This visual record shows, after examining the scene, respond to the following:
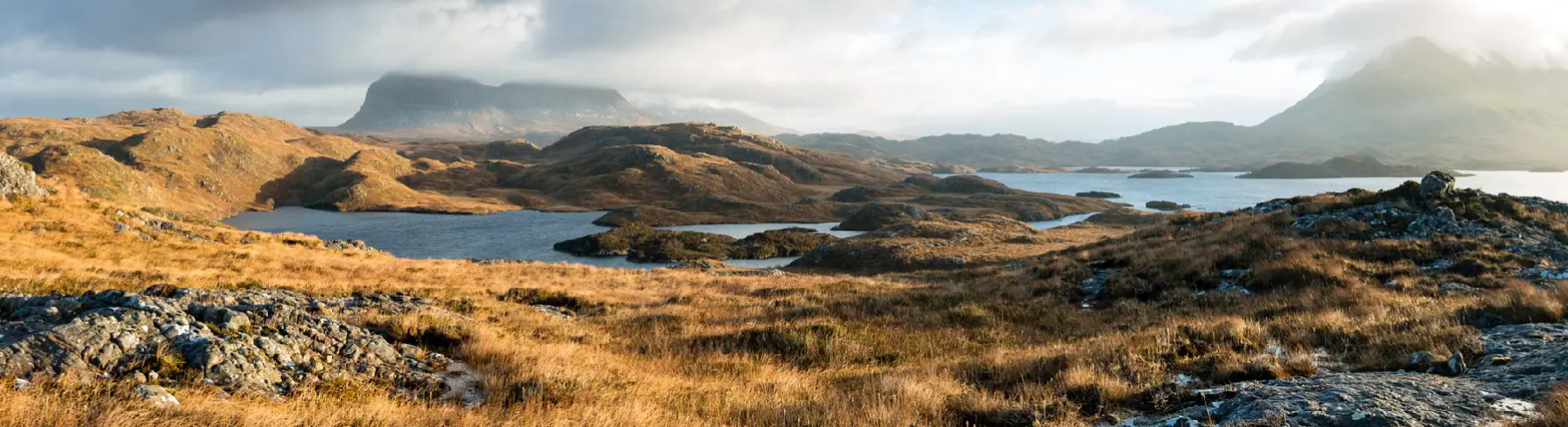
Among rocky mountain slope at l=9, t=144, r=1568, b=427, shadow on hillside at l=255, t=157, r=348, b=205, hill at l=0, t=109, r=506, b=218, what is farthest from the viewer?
shadow on hillside at l=255, t=157, r=348, b=205

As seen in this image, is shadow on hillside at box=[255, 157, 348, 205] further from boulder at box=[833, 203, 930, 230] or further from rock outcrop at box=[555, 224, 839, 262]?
boulder at box=[833, 203, 930, 230]

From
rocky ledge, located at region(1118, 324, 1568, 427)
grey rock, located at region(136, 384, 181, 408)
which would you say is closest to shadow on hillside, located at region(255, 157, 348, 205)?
grey rock, located at region(136, 384, 181, 408)

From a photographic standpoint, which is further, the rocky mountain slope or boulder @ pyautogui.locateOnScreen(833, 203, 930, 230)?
boulder @ pyautogui.locateOnScreen(833, 203, 930, 230)

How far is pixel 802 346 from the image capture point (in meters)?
14.4

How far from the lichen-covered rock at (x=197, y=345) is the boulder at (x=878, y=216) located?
9958 centimetres

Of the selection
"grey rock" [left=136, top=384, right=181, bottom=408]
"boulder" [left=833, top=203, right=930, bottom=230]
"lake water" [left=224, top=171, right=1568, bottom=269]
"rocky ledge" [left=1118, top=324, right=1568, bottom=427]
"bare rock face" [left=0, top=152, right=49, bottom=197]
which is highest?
"bare rock face" [left=0, top=152, right=49, bottom=197]

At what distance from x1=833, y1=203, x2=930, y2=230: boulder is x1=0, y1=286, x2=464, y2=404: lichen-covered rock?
99.6 meters

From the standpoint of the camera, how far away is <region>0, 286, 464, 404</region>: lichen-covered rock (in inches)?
271

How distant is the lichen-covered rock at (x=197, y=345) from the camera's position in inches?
271

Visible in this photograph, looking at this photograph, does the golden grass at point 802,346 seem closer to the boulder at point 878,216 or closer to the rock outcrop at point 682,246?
the rock outcrop at point 682,246

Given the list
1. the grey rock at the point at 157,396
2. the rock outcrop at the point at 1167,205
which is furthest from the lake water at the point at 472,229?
the grey rock at the point at 157,396

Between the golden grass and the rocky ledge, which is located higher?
the rocky ledge

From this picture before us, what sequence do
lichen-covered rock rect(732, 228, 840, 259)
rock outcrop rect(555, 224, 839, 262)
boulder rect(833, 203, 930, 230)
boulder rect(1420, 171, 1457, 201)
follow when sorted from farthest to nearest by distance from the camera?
boulder rect(833, 203, 930, 230)
lichen-covered rock rect(732, 228, 840, 259)
rock outcrop rect(555, 224, 839, 262)
boulder rect(1420, 171, 1457, 201)

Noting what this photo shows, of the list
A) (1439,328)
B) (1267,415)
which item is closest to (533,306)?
(1267,415)
